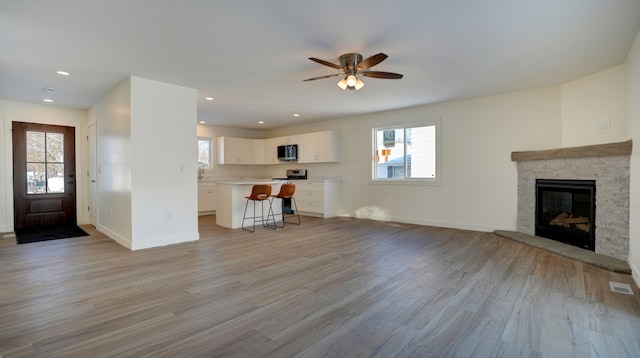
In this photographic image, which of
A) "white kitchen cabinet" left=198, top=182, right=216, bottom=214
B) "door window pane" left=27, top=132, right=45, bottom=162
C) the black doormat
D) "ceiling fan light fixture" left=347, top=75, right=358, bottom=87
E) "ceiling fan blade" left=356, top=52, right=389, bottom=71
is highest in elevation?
"ceiling fan blade" left=356, top=52, right=389, bottom=71

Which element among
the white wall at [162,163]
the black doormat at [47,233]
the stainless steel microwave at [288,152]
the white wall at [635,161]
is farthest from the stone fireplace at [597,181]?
the black doormat at [47,233]

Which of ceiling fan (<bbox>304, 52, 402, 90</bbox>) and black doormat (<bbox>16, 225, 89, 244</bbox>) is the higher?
ceiling fan (<bbox>304, 52, 402, 90</bbox>)

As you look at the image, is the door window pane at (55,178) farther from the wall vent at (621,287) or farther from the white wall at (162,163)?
the wall vent at (621,287)

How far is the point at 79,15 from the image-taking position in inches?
99.2

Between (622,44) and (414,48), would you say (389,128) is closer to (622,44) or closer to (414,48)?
(414,48)

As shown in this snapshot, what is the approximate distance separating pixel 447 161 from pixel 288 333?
471 cm

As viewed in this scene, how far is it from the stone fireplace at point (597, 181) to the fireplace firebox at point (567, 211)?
0.05ft

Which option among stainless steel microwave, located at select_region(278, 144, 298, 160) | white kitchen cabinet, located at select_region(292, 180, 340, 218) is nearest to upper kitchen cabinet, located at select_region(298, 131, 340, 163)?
stainless steel microwave, located at select_region(278, 144, 298, 160)

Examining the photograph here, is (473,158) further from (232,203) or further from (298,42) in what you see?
(232,203)

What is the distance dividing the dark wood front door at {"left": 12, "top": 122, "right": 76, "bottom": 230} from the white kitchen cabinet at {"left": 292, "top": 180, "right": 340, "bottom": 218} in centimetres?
473

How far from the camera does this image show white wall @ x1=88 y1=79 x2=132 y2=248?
14.1ft

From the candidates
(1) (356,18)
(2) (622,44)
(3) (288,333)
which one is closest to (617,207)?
(2) (622,44)

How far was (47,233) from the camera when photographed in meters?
5.27

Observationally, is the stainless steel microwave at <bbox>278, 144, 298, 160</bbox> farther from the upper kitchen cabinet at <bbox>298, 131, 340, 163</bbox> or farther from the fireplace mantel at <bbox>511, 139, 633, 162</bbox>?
the fireplace mantel at <bbox>511, 139, 633, 162</bbox>
